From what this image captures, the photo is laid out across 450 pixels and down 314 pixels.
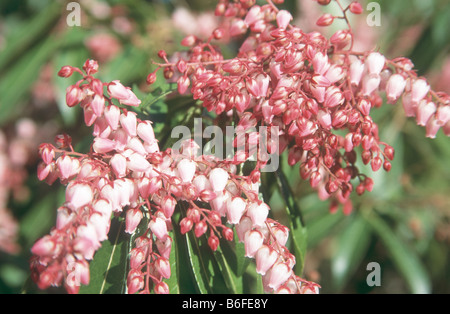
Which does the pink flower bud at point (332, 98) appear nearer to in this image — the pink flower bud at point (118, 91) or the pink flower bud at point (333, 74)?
the pink flower bud at point (333, 74)

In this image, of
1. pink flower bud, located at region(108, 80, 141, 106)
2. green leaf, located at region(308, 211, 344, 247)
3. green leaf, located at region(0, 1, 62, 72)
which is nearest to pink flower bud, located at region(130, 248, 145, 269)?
pink flower bud, located at region(108, 80, 141, 106)

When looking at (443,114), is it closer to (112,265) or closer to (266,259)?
(266,259)

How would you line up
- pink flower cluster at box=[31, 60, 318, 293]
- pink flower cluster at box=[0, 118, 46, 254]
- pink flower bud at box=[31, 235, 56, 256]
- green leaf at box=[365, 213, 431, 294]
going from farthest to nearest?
1. pink flower cluster at box=[0, 118, 46, 254]
2. green leaf at box=[365, 213, 431, 294]
3. pink flower cluster at box=[31, 60, 318, 293]
4. pink flower bud at box=[31, 235, 56, 256]

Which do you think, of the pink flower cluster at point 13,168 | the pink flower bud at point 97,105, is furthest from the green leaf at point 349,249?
the pink flower cluster at point 13,168

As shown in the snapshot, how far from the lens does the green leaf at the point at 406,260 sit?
70.8 inches

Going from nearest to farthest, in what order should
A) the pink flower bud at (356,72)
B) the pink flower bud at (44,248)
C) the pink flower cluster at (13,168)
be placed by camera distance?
the pink flower bud at (44,248) < the pink flower bud at (356,72) < the pink flower cluster at (13,168)

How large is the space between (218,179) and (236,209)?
0.24 ft

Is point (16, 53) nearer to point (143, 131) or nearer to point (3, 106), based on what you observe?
point (3, 106)

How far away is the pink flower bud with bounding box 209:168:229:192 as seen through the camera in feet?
2.94

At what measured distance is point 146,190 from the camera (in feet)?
2.85

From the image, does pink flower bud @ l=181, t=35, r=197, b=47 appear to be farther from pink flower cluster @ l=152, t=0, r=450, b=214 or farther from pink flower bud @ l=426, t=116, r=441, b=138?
pink flower bud @ l=426, t=116, r=441, b=138

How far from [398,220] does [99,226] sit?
62.8 inches

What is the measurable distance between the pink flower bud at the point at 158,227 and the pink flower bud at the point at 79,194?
138mm

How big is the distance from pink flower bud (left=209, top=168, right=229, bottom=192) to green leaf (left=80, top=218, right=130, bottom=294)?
257 mm
